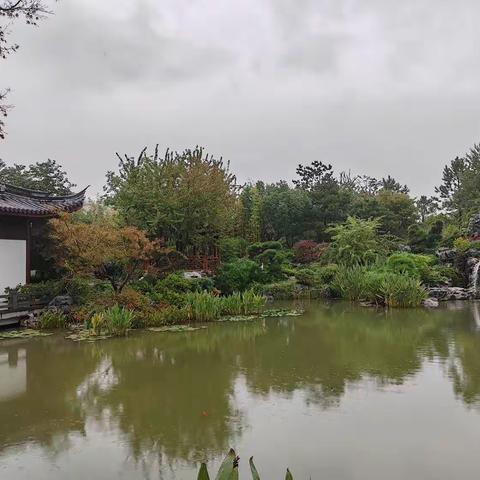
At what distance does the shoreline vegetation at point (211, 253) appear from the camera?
12320 mm

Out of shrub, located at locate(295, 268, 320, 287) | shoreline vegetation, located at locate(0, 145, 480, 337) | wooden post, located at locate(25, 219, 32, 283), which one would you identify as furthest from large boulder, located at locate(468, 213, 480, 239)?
wooden post, located at locate(25, 219, 32, 283)

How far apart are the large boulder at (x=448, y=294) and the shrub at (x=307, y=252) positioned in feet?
20.7

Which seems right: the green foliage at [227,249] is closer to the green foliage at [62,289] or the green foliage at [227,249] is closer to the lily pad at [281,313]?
the lily pad at [281,313]

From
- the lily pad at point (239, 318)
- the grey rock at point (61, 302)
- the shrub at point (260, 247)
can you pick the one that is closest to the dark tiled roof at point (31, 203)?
the grey rock at point (61, 302)

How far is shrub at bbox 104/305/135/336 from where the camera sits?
35.0 feet

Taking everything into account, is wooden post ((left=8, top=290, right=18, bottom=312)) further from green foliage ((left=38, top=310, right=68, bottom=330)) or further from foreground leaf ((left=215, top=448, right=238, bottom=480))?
foreground leaf ((left=215, top=448, right=238, bottom=480))

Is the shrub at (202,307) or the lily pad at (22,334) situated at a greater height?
the shrub at (202,307)

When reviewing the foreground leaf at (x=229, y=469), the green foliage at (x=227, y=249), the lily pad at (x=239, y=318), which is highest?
the green foliage at (x=227, y=249)

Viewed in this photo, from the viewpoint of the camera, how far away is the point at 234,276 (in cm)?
1756

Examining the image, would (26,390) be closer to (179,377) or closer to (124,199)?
(179,377)

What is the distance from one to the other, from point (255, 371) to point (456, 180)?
1599 inches

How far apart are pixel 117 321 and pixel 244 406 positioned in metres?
5.60

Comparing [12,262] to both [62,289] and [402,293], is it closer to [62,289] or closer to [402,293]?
[62,289]

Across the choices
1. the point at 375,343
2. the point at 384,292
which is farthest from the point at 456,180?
the point at 375,343
